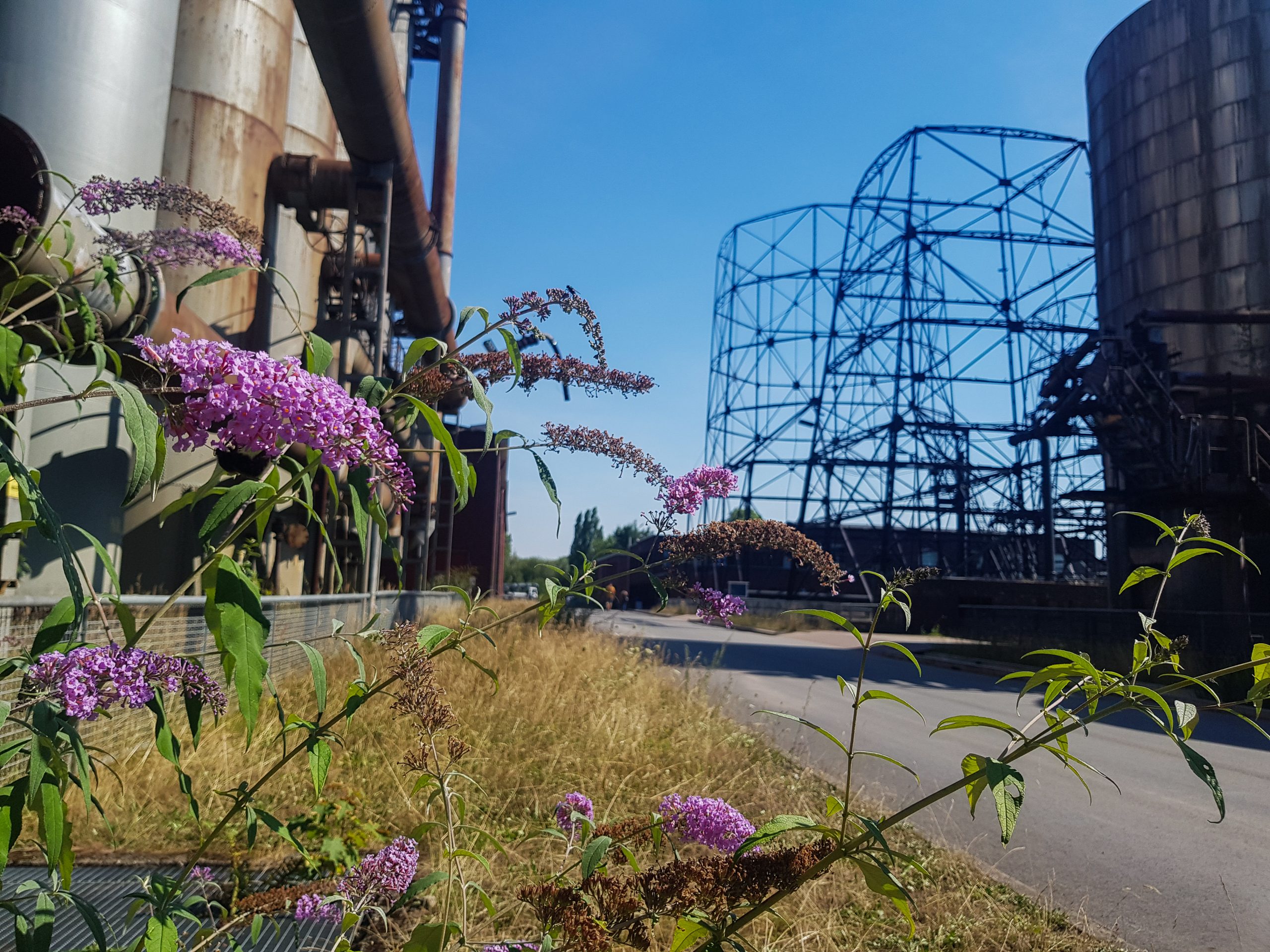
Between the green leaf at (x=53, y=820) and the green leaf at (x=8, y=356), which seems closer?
the green leaf at (x=53, y=820)

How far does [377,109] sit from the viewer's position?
403 inches

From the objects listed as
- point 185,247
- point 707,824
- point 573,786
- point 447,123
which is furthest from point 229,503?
point 447,123

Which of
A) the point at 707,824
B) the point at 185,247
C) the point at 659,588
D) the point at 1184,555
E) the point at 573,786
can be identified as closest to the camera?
the point at 1184,555

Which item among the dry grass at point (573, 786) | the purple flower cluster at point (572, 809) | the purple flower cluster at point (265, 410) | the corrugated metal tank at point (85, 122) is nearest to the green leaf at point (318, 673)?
the purple flower cluster at point (265, 410)

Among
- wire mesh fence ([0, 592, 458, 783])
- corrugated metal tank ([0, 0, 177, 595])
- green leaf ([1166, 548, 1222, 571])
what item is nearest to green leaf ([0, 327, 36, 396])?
wire mesh fence ([0, 592, 458, 783])

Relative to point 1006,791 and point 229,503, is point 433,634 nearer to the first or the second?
point 229,503

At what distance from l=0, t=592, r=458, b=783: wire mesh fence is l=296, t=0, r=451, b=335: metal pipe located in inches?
213

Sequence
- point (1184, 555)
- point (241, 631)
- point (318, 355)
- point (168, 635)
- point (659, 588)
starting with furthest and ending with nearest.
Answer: point (168, 635) → point (659, 588) → point (1184, 555) → point (318, 355) → point (241, 631)

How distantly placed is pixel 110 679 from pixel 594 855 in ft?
2.29

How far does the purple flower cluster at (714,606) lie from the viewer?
5.88 feet

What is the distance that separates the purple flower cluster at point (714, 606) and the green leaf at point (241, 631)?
0.99 meters

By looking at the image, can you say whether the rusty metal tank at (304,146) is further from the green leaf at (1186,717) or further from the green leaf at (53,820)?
the green leaf at (1186,717)

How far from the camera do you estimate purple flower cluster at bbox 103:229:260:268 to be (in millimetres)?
2357

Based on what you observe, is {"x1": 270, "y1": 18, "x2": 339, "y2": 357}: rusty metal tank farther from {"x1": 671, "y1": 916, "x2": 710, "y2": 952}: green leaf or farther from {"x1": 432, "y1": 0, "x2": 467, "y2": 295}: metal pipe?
{"x1": 671, "y1": 916, "x2": 710, "y2": 952}: green leaf
